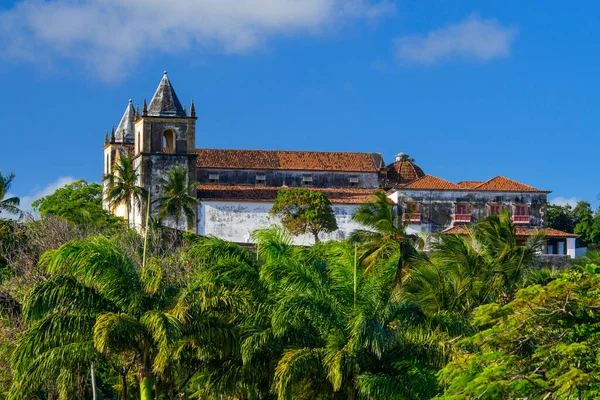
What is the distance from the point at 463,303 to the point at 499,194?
35.0 metres

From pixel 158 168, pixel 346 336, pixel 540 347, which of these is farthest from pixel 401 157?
→ pixel 540 347

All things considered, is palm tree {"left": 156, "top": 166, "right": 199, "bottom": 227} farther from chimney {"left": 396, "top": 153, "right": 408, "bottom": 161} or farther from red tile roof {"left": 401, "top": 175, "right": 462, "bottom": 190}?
chimney {"left": 396, "top": 153, "right": 408, "bottom": 161}

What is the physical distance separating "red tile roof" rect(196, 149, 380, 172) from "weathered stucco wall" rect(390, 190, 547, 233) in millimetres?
4779

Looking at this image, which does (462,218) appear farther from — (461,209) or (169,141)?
(169,141)

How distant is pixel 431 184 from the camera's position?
6172 centimetres

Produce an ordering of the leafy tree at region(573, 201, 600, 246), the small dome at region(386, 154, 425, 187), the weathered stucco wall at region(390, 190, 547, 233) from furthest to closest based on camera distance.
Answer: the leafy tree at region(573, 201, 600, 246)
the small dome at region(386, 154, 425, 187)
the weathered stucco wall at region(390, 190, 547, 233)

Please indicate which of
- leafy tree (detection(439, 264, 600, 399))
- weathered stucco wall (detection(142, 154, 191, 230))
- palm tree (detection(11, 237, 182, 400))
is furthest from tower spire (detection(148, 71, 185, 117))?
leafy tree (detection(439, 264, 600, 399))

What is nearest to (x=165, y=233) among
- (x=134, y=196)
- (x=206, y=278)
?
(x=134, y=196)

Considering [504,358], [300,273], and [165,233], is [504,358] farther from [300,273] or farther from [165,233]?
[165,233]

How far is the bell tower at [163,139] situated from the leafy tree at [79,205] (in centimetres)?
290

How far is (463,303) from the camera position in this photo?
2741 cm

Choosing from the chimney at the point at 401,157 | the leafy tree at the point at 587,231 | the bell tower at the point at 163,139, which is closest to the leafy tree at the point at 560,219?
the leafy tree at the point at 587,231

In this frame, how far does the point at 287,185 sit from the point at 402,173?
6780mm

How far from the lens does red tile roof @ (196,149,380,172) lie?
64.2m
